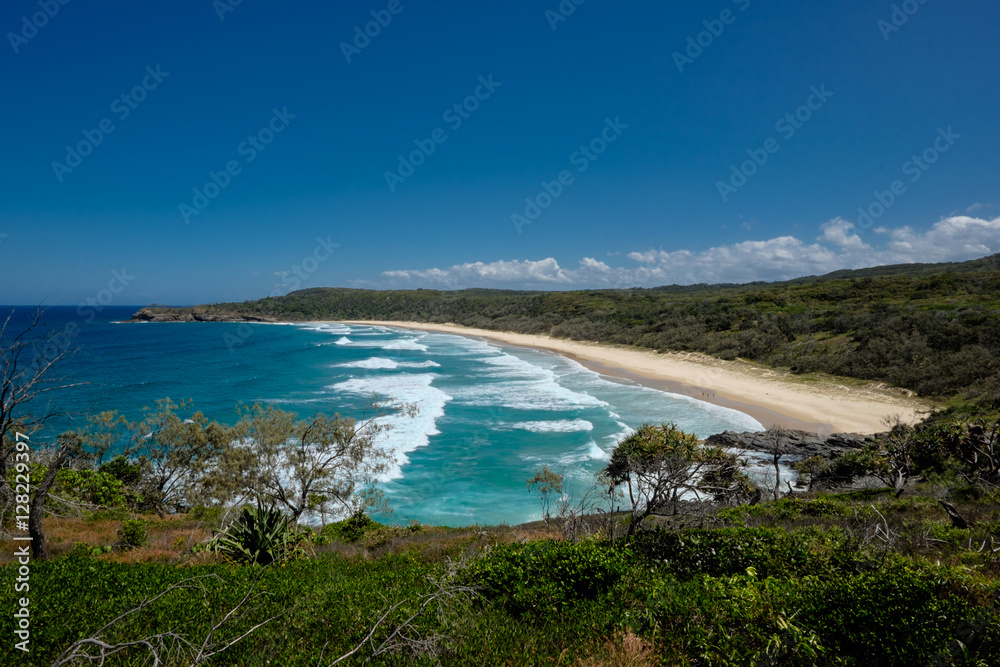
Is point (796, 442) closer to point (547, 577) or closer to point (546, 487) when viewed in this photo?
point (546, 487)

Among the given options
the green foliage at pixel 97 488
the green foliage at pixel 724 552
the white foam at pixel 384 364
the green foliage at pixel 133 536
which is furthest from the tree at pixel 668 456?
the white foam at pixel 384 364

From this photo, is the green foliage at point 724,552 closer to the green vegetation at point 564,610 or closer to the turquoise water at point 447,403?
the green vegetation at point 564,610

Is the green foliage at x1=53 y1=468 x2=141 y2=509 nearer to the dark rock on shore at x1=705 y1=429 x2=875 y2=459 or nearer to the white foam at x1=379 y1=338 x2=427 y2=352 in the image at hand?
the dark rock on shore at x1=705 y1=429 x2=875 y2=459

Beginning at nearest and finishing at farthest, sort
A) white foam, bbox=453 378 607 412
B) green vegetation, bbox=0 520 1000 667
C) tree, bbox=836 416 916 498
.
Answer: green vegetation, bbox=0 520 1000 667 < tree, bbox=836 416 916 498 < white foam, bbox=453 378 607 412

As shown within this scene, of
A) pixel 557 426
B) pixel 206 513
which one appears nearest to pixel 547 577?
pixel 206 513

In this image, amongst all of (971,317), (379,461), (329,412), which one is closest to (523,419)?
(379,461)

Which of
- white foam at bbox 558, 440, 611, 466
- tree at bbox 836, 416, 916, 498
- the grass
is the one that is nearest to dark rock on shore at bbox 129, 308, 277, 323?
white foam at bbox 558, 440, 611, 466
